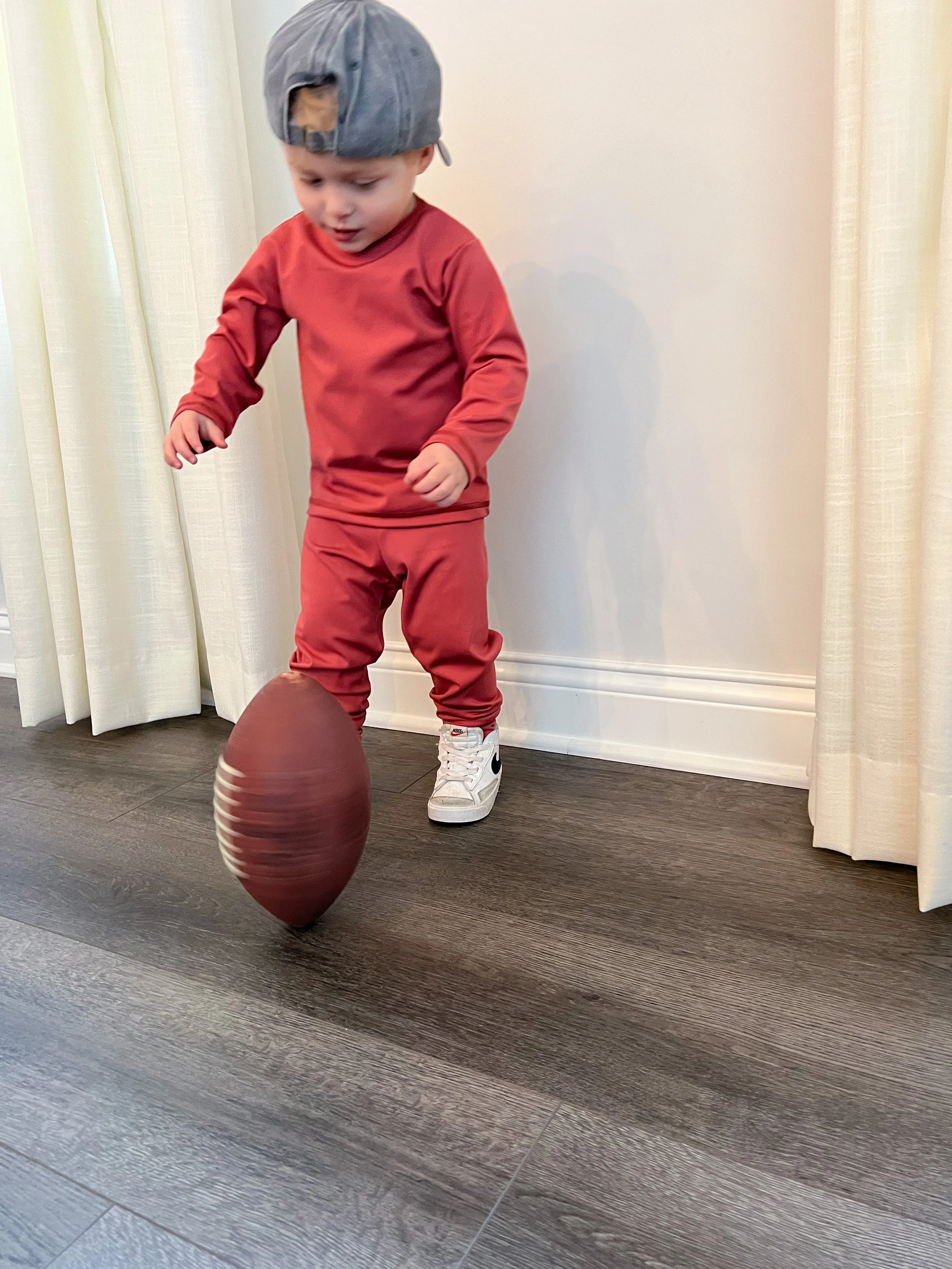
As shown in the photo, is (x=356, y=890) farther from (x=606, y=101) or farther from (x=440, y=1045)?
(x=606, y=101)

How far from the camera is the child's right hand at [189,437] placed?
3.66 feet

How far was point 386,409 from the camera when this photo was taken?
1.12 m

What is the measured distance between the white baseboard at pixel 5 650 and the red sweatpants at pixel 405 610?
3.34 ft

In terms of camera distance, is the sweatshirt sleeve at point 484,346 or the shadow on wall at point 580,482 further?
the shadow on wall at point 580,482

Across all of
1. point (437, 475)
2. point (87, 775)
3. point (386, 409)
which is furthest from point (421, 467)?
point (87, 775)

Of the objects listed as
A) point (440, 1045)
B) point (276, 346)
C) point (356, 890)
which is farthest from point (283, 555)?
point (440, 1045)

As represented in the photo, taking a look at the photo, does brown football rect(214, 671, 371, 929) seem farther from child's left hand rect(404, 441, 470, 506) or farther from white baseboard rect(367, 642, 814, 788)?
white baseboard rect(367, 642, 814, 788)

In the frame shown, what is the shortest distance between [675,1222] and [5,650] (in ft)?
5.84

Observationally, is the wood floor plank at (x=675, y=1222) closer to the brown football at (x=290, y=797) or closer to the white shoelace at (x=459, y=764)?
the brown football at (x=290, y=797)

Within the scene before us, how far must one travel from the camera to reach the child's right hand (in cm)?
111

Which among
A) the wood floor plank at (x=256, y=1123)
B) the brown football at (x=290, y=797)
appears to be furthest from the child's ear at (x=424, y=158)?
the wood floor plank at (x=256, y=1123)

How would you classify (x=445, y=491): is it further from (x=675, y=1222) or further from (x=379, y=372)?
(x=675, y=1222)

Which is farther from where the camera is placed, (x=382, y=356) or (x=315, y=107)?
(x=382, y=356)

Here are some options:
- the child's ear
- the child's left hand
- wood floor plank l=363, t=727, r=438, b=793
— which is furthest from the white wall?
the child's left hand
